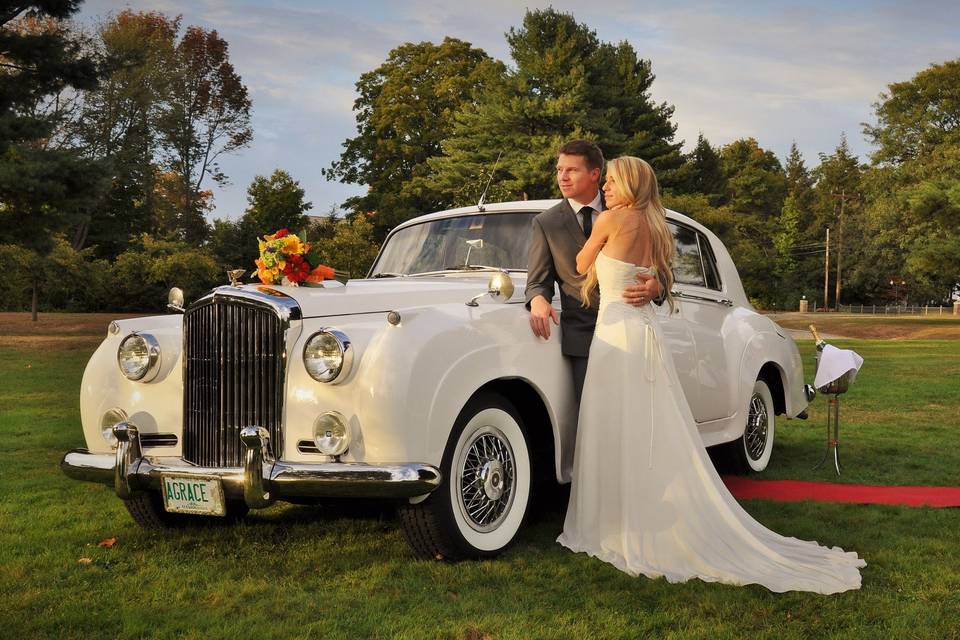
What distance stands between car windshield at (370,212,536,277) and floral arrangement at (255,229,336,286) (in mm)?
1476

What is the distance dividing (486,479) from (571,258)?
1429mm

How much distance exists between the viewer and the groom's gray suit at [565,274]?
5.26 meters

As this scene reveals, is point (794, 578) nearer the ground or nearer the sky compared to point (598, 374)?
nearer the ground

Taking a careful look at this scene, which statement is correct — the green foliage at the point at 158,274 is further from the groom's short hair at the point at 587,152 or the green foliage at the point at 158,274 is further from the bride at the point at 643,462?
the bride at the point at 643,462

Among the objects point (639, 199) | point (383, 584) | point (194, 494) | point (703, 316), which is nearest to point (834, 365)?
point (703, 316)

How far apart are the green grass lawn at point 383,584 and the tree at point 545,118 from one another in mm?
28834

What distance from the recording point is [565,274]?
17.6 feet

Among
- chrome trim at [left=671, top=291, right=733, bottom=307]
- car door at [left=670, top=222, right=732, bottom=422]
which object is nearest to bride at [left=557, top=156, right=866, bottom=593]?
chrome trim at [left=671, top=291, right=733, bottom=307]

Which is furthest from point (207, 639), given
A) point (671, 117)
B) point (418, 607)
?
point (671, 117)

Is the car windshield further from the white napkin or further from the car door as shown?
the white napkin

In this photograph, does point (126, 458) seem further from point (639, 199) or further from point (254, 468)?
point (639, 199)

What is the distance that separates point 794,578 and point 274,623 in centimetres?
240

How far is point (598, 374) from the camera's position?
5074 mm

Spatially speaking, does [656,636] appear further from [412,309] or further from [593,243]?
[593,243]
